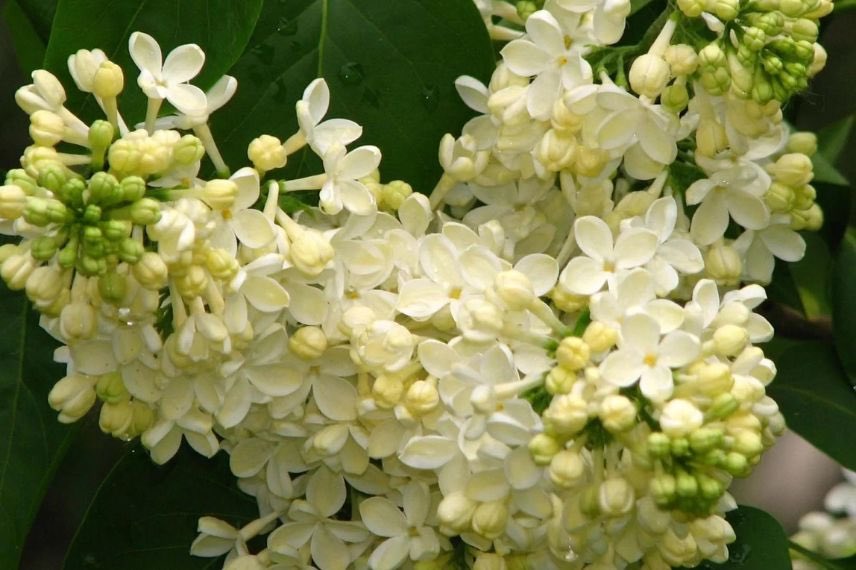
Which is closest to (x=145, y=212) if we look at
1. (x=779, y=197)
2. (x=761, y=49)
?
(x=761, y=49)

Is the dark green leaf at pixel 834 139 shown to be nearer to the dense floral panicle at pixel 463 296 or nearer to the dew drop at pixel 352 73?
the dense floral panicle at pixel 463 296

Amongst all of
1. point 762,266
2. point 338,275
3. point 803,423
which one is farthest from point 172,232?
point 803,423

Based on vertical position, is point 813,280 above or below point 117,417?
below

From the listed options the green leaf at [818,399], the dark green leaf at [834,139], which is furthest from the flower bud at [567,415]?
the dark green leaf at [834,139]

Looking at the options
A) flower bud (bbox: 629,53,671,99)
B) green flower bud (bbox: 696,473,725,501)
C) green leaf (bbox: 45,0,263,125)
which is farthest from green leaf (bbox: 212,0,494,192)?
green flower bud (bbox: 696,473,725,501)

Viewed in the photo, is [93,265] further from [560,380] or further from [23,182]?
[560,380]

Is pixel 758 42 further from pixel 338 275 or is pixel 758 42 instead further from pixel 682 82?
pixel 338 275
